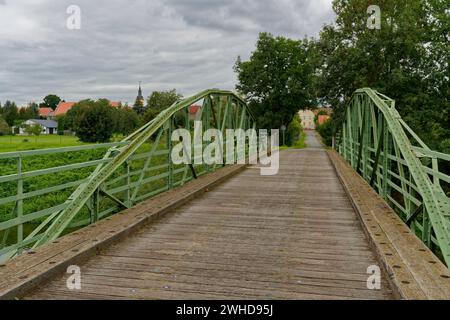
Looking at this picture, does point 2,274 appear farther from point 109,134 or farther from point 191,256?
point 109,134

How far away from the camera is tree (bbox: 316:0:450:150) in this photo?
2244cm

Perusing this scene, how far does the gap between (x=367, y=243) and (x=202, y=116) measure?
5883mm

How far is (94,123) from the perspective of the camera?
59.6 meters

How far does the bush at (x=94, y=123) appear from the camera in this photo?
194ft

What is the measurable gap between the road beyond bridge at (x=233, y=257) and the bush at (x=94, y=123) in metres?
55.6

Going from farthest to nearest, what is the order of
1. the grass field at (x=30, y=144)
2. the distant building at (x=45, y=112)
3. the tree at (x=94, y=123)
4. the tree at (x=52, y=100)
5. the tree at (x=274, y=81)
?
the tree at (x=52, y=100) < the distant building at (x=45, y=112) < the tree at (x=94, y=123) < the grass field at (x=30, y=144) < the tree at (x=274, y=81)

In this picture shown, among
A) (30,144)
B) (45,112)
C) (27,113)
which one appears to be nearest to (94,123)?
(30,144)

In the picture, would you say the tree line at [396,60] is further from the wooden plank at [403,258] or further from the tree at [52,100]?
the tree at [52,100]

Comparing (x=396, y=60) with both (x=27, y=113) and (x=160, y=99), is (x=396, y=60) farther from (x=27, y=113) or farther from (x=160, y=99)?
(x=27, y=113)

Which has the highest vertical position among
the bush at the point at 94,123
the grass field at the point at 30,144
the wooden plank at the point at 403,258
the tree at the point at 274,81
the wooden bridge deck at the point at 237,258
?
the tree at the point at 274,81

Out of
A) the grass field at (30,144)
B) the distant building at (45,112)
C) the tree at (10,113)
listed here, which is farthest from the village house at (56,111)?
the grass field at (30,144)

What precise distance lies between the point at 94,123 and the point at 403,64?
44.6 metres

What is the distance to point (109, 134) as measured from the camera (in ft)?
199
